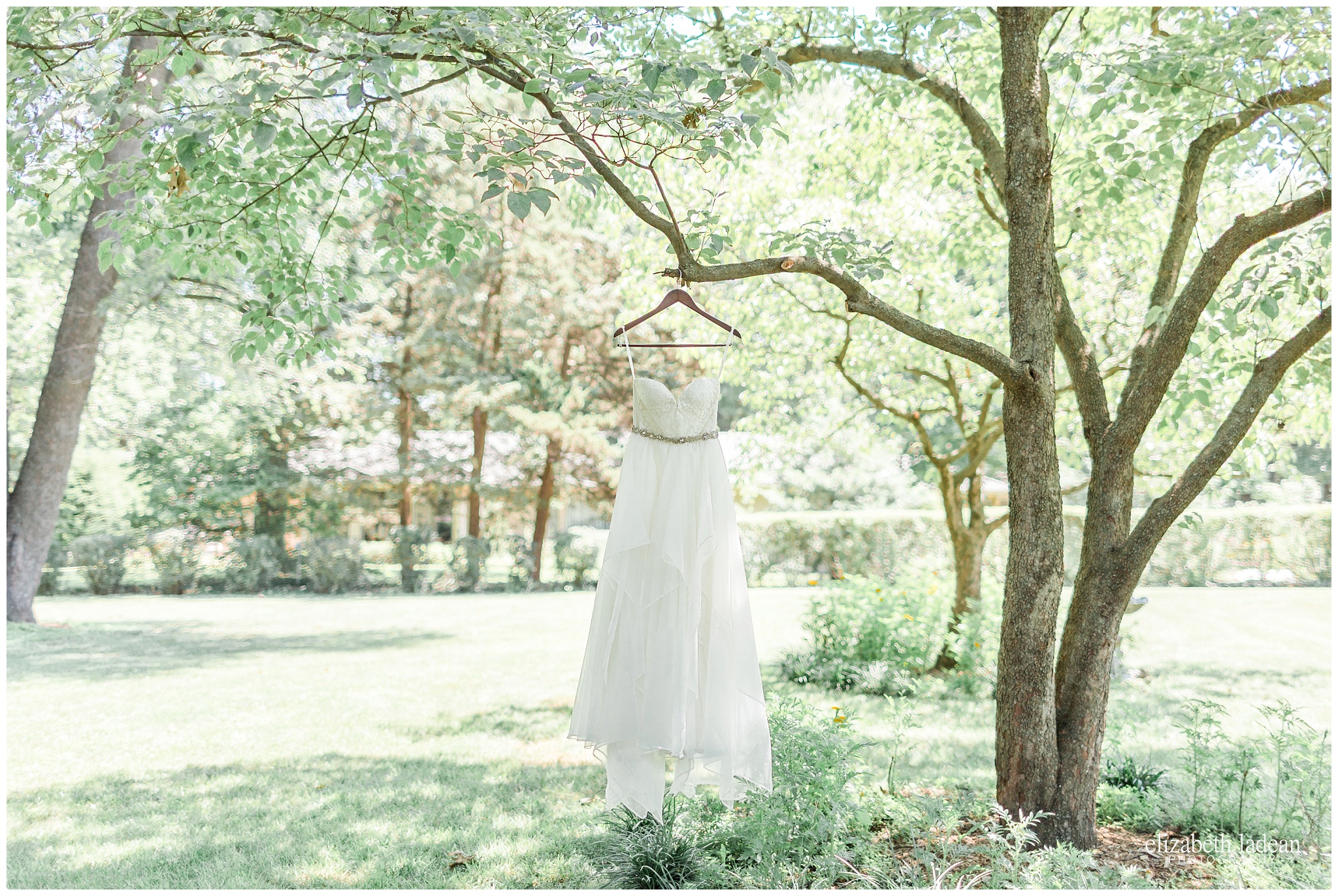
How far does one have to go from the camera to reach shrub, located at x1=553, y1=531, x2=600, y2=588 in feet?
48.8

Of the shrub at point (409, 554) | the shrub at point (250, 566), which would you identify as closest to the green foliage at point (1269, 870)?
the shrub at point (409, 554)

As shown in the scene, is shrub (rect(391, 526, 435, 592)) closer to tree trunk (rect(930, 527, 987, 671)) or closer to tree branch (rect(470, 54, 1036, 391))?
tree trunk (rect(930, 527, 987, 671))

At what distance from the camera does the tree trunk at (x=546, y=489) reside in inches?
614

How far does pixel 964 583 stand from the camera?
23.9 ft

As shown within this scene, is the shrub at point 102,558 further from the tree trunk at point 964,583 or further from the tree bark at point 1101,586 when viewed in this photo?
the tree bark at point 1101,586

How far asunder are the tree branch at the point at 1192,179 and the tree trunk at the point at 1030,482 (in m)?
0.45

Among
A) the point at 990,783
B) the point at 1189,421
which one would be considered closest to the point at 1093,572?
the point at 990,783

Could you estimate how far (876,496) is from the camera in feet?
65.1

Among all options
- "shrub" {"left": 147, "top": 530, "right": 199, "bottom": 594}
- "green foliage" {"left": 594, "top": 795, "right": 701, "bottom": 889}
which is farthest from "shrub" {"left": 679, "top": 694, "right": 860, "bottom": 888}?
"shrub" {"left": 147, "top": 530, "right": 199, "bottom": 594}

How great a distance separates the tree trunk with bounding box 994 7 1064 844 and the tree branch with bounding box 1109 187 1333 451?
11.3 inches

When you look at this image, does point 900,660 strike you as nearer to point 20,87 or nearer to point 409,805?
point 409,805

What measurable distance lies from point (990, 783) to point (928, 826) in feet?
5.09

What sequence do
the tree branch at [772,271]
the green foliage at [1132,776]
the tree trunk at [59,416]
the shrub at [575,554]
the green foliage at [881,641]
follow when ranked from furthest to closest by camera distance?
the shrub at [575,554] < the tree trunk at [59,416] < the green foliage at [881,641] < the green foliage at [1132,776] < the tree branch at [772,271]

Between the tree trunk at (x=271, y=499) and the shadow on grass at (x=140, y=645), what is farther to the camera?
the tree trunk at (x=271, y=499)
